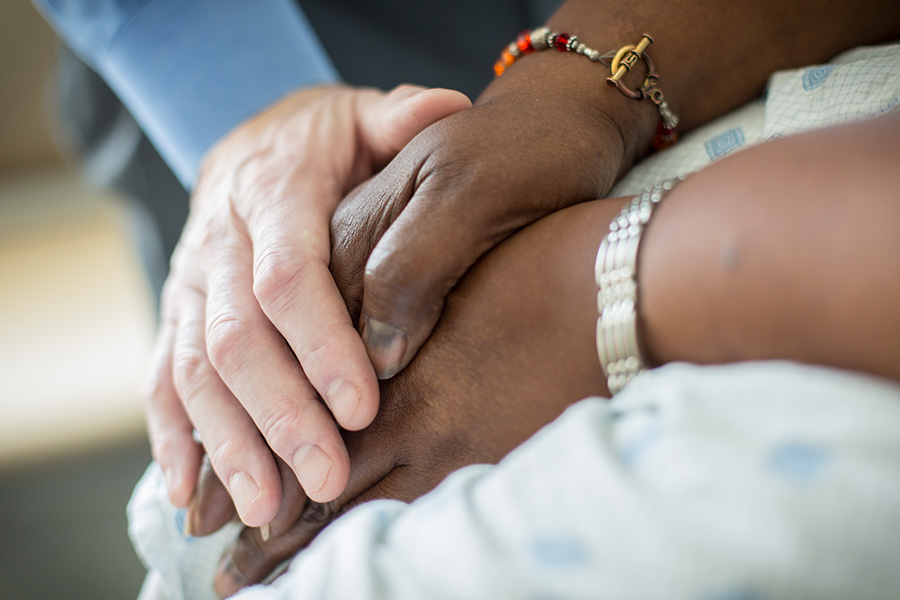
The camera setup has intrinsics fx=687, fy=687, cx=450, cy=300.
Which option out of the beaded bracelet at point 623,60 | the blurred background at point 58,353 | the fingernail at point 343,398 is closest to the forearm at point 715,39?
the beaded bracelet at point 623,60

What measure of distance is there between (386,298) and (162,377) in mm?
363

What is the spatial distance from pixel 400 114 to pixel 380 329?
21 centimetres

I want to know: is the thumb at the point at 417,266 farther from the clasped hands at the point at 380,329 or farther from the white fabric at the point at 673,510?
the white fabric at the point at 673,510

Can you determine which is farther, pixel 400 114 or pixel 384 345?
pixel 400 114

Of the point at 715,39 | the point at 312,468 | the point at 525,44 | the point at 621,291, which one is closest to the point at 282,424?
the point at 312,468

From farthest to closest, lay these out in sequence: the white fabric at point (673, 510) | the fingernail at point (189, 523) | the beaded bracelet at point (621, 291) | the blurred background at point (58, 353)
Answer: the blurred background at point (58, 353)
the fingernail at point (189, 523)
the beaded bracelet at point (621, 291)
the white fabric at point (673, 510)

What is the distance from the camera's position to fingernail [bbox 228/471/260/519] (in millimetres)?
500

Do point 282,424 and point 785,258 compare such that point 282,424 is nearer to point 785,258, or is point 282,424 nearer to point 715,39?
point 785,258

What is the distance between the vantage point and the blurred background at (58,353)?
1745 mm

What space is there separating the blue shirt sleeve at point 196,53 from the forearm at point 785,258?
673 mm

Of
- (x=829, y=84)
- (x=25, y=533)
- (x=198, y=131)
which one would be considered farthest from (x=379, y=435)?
(x=25, y=533)

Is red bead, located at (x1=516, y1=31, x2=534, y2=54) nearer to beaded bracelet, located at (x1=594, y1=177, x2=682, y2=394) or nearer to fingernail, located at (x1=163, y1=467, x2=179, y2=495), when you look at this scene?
beaded bracelet, located at (x1=594, y1=177, x2=682, y2=394)

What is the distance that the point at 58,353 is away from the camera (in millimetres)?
2117

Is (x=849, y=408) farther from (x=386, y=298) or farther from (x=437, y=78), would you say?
(x=437, y=78)
